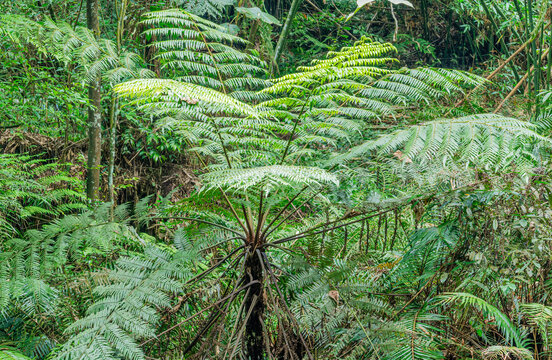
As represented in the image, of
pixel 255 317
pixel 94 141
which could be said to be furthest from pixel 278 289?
pixel 94 141

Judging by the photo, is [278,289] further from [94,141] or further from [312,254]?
[94,141]

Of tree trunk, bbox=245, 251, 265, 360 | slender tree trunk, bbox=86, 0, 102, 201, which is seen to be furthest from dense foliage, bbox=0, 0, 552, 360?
slender tree trunk, bbox=86, 0, 102, 201

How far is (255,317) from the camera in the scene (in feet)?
5.15

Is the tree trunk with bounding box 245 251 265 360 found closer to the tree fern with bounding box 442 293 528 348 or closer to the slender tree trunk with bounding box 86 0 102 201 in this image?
the tree fern with bounding box 442 293 528 348

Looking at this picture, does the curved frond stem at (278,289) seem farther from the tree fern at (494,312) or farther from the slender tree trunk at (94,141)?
the slender tree trunk at (94,141)

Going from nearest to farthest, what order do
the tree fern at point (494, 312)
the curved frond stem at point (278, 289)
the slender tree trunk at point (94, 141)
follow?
the tree fern at point (494, 312) < the curved frond stem at point (278, 289) < the slender tree trunk at point (94, 141)

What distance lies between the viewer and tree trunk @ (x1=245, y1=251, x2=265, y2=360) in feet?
5.14

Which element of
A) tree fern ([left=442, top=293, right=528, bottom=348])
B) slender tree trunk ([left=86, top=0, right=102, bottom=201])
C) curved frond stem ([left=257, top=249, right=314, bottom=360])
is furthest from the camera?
slender tree trunk ([left=86, top=0, right=102, bottom=201])

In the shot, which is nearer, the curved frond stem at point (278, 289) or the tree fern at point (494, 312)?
the tree fern at point (494, 312)

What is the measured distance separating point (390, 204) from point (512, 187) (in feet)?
1.50

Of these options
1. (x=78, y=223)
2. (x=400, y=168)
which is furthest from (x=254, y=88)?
(x=78, y=223)

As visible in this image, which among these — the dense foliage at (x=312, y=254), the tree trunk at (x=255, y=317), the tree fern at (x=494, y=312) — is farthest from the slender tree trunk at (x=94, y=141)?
the tree fern at (x=494, y=312)

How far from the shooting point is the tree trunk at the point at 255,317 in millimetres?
1565

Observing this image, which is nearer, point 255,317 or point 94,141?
point 255,317
